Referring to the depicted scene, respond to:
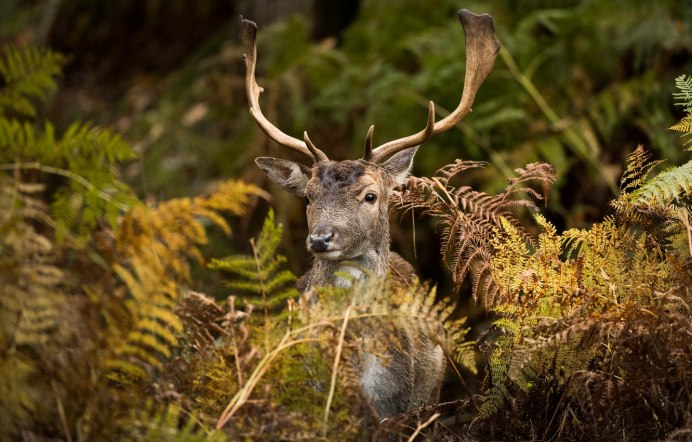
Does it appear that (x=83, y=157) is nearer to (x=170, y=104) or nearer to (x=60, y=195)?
(x=60, y=195)

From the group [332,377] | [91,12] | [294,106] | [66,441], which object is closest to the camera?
[66,441]

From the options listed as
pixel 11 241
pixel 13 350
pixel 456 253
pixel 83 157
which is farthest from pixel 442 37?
pixel 13 350

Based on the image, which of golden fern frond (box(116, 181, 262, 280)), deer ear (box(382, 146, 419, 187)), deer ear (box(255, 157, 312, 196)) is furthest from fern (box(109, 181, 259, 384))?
deer ear (box(382, 146, 419, 187))

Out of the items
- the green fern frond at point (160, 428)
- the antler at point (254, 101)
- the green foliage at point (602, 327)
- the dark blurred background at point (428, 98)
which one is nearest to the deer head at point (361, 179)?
the antler at point (254, 101)

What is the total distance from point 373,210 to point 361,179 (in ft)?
0.62

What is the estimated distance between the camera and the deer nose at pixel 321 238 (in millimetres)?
4809

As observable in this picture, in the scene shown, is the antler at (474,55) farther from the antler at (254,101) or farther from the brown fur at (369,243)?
the antler at (254,101)

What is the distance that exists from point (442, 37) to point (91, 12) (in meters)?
7.93

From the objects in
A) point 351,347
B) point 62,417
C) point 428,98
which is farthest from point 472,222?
point 428,98

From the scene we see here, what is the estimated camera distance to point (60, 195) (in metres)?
5.28

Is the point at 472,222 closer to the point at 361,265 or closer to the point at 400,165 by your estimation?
the point at 361,265

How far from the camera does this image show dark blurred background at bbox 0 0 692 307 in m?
8.19

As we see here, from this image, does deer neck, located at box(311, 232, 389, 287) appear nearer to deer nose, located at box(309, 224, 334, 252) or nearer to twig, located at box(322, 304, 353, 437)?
deer nose, located at box(309, 224, 334, 252)

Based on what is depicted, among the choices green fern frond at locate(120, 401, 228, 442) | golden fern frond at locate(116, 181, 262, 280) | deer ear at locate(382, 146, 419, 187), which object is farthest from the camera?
deer ear at locate(382, 146, 419, 187)
